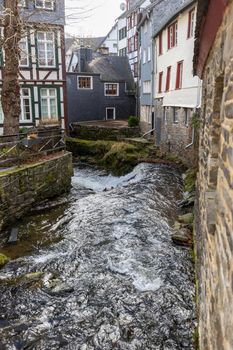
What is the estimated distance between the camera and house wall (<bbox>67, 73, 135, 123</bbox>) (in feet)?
86.9

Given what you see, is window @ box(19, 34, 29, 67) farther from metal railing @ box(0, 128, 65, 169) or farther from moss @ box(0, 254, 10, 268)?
moss @ box(0, 254, 10, 268)

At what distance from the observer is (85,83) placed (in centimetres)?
2698

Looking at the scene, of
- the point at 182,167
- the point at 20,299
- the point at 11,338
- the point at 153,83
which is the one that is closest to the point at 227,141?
the point at 11,338

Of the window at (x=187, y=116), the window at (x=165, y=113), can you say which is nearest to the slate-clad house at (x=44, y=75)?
the window at (x=165, y=113)

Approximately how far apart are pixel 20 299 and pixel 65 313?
2.94ft

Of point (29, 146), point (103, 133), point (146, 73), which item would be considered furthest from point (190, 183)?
point (146, 73)

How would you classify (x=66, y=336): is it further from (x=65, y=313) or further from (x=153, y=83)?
(x=153, y=83)

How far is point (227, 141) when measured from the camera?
2146 millimetres

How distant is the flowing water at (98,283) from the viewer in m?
4.55

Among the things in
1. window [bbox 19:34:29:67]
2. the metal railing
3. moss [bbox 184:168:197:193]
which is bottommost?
moss [bbox 184:168:197:193]

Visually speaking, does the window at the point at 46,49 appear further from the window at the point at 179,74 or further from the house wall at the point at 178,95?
the window at the point at 179,74

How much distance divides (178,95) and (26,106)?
9491 millimetres

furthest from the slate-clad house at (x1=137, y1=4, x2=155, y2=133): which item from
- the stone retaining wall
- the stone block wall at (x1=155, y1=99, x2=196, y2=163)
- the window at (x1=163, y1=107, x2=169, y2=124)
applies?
the window at (x1=163, y1=107, x2=169, y2=124)

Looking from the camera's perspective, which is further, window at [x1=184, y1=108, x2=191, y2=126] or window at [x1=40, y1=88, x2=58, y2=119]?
window at [x1=40, y1=88, x2=58, y2=119]
